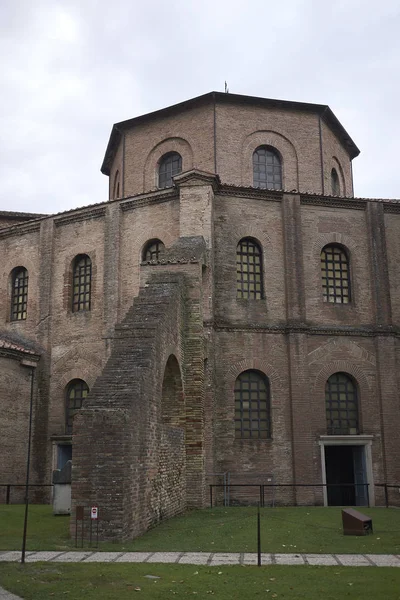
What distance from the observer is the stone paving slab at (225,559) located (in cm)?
881

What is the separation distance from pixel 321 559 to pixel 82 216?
15773 millimetres

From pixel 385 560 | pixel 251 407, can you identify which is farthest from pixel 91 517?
pixel 251 407

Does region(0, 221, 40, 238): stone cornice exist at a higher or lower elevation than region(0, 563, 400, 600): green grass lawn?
higher

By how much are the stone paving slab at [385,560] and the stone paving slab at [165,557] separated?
2813mm

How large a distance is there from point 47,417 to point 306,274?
31.8ft

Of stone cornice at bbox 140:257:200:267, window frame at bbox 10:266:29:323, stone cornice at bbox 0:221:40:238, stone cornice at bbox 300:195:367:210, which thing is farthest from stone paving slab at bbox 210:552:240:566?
stone cornice at bbox 0:221:40:238

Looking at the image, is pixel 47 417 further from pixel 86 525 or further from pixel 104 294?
pixel 86 525

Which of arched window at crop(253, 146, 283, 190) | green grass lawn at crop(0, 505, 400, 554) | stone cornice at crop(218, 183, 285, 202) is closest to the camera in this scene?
green grass lawn at crop(0, 505, 400, 554)

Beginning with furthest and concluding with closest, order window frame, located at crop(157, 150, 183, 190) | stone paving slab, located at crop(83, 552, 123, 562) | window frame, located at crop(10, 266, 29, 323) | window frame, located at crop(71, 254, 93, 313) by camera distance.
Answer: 1. window frame, located at crop(157, 150, 183, 190)
2. window frame, located at crop(10, 266, 29, 323)
3. window frame, located at crop(71, 254, 93, 313)
4. stone paving slab, located at crop(83, 552, 123, 562)

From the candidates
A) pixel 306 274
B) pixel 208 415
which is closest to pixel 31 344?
pixel 208 415

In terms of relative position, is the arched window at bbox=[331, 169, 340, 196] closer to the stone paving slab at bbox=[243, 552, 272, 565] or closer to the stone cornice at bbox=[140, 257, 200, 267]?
the stone cornice at bbox=[140, 257, 200, 267]

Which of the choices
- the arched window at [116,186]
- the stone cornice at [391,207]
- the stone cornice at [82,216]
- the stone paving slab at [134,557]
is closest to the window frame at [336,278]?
the stone cornice at [391,207]

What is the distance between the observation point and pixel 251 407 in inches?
748

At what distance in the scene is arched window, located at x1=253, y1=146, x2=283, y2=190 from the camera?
79.6 feet
